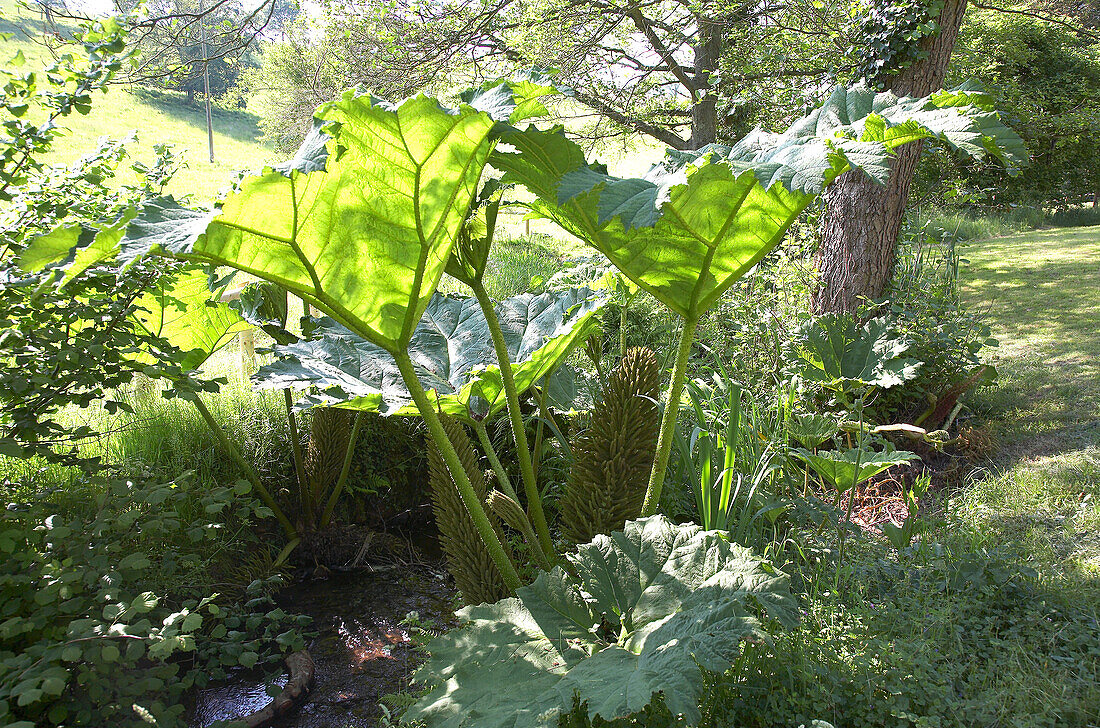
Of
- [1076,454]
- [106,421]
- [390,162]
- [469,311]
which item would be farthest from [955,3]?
[106,421]

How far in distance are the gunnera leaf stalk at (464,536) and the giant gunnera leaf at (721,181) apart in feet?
2.81

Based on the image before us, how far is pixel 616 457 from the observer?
2.24 meters

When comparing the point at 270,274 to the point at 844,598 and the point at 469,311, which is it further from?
the point at 844,598

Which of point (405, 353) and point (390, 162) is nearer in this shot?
point (390, 162)

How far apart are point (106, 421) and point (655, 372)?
9.32ft

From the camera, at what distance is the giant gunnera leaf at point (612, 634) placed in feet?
4.41

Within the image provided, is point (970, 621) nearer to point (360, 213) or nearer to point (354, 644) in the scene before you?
point (360, 213)

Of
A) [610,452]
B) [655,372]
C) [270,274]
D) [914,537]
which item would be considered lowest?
[914,537]

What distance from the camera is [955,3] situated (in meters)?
4.15

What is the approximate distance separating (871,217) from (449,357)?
3234mm

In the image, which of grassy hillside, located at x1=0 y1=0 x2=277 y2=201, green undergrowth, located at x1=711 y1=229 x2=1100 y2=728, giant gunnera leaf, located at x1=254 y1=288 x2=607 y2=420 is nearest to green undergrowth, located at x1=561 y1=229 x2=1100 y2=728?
green undergrowth, located at x1=711 y1=229 x2=1100 y2=728

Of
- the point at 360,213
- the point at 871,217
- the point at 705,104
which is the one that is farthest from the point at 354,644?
the point at 705,104

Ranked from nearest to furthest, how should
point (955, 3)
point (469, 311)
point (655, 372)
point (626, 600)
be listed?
point (626, 600)
point (655, 372)
point (469, 311)
point (955, 3)

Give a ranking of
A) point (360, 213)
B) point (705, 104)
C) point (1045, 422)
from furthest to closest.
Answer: point (705, 104)
point (1045, 422)
point (360, 213)
